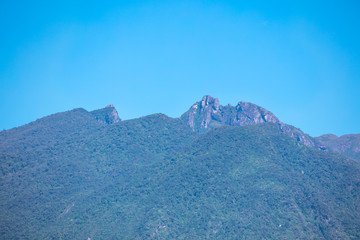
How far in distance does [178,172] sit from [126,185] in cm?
2404

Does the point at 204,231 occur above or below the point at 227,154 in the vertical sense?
below

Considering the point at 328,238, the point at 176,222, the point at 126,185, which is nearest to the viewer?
the point at 328,238

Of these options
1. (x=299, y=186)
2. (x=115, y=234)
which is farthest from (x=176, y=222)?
(x=299, y=186)

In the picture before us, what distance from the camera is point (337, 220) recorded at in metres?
155

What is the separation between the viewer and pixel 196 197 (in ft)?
561

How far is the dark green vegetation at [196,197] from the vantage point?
15212 centimetres

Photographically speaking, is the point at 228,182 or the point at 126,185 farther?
the point at 126,185

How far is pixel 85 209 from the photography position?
168625 mm

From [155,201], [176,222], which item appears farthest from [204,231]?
[155,201]

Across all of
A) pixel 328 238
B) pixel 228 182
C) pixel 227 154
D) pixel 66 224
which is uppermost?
pixel 227 154

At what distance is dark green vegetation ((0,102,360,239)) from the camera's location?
499 feet

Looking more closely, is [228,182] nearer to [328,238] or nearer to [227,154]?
[227,154]

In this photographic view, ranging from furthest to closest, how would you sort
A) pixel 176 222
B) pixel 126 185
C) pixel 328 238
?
pixel 126 185 → pixel 176 222 → pixel 328 238

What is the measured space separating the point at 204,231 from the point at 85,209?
50.3 meters
